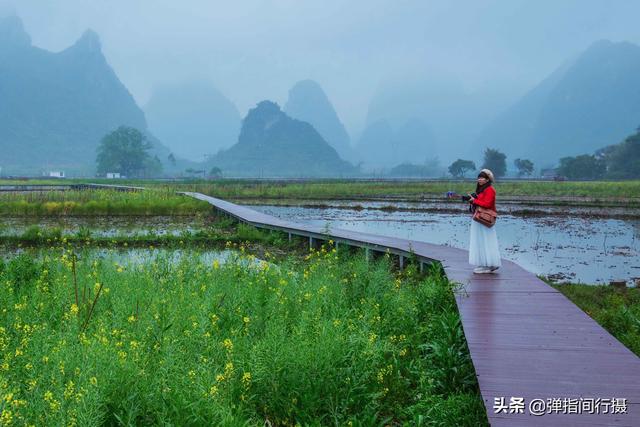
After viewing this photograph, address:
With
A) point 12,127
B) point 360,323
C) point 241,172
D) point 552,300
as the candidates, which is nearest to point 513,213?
point 552,300

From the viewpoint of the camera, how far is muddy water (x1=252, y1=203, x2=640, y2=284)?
12008 millimetres

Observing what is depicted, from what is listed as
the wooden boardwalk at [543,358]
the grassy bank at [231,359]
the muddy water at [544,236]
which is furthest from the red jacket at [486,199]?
the muddy water at [544,236]

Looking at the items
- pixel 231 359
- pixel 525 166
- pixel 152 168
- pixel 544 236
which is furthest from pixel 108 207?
pixel 525 166

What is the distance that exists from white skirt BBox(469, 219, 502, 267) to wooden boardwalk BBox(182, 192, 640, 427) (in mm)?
577

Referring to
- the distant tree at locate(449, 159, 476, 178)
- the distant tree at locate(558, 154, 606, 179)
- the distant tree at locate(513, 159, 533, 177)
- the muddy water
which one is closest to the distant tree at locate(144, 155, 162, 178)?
the distant tree at locate(449, 159, 476, 178)

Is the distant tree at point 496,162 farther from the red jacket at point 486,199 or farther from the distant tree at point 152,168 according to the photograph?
the red jacket at point 486,199

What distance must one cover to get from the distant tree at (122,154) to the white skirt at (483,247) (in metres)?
98.9

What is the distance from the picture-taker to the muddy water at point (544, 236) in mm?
12008

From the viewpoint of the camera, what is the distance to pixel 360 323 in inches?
232

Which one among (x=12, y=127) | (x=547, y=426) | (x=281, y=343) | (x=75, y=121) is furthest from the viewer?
(x=75, y=121)

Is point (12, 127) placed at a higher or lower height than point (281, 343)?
higher

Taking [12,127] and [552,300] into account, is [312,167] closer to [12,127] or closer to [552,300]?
[12,127]

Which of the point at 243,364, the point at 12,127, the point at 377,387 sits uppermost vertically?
the point at 12,127

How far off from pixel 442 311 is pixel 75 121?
174996 millimetres
